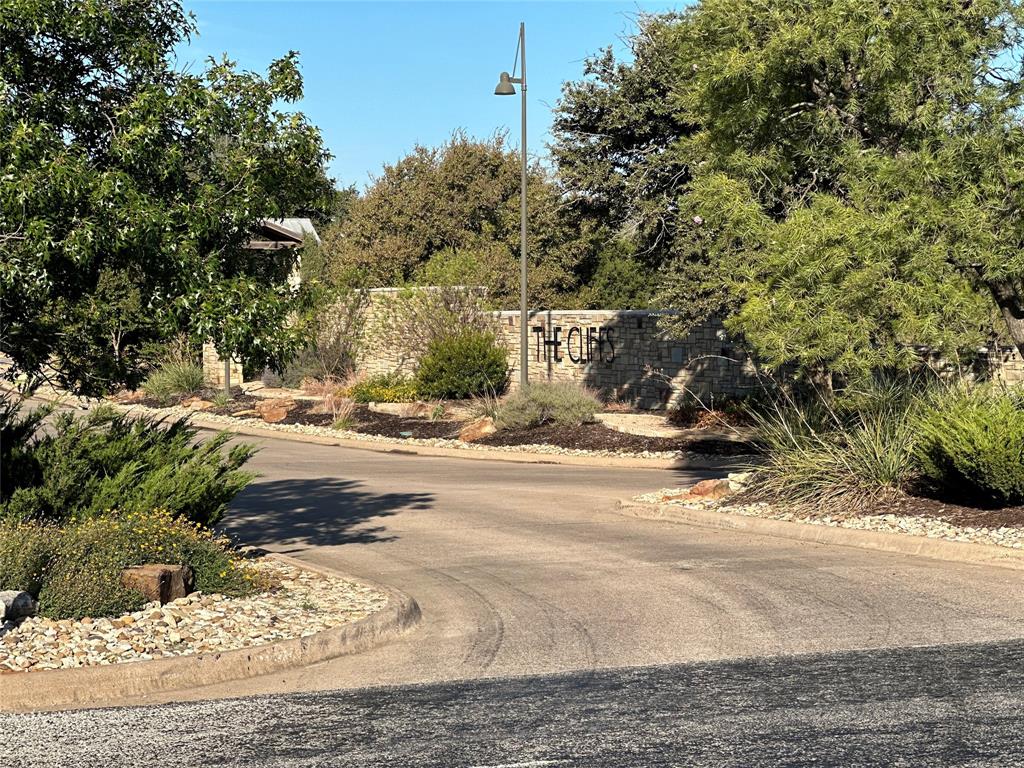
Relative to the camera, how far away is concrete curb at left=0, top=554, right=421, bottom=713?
22.7 ft

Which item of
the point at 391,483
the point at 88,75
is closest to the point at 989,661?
the point at 88,75

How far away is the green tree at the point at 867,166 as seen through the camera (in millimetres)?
12281

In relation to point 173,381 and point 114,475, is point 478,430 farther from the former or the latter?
point 114,475

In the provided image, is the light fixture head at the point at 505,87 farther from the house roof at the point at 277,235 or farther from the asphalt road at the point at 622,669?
the asphalt road at the point at 622,669

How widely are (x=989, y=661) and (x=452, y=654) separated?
11.0ft

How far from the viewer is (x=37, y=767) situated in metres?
5.68

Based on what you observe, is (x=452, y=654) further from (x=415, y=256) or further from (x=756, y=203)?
(x=415, y=256)

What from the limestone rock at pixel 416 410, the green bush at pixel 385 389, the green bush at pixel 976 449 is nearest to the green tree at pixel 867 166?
the green bush at pixel 976 449

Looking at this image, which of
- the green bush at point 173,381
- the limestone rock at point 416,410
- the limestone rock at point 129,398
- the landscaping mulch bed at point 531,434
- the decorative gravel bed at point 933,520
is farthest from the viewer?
the green bush at point 173,381

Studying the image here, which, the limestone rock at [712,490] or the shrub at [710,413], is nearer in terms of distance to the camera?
the limestone rock at [712,490]

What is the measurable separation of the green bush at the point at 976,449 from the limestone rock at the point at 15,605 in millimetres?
8774

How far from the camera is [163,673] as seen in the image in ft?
23.9

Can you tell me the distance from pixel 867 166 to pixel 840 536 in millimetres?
3906

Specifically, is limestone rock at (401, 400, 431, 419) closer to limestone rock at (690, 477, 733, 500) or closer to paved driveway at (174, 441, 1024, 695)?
paved driveway at (174, 441, 1024, 695)
